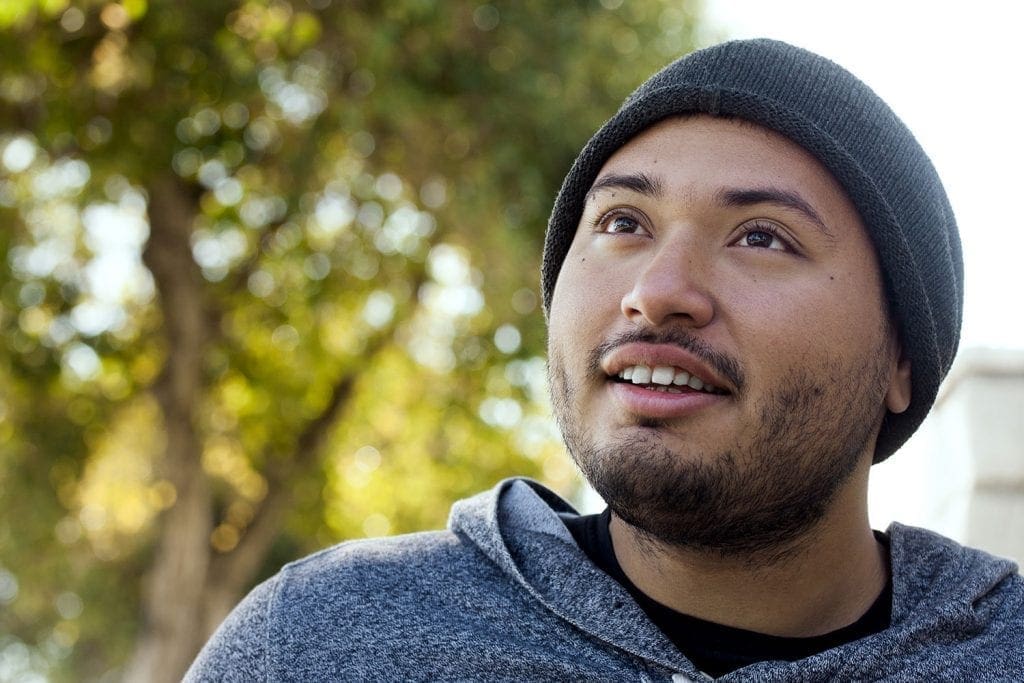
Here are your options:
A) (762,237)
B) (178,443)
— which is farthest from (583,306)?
(178,443)

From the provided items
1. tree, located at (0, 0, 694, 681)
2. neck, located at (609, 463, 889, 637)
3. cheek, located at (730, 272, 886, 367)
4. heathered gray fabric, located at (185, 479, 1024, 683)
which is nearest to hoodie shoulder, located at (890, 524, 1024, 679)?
heathered gray fabric, located at (185, 479, 1024, 683)

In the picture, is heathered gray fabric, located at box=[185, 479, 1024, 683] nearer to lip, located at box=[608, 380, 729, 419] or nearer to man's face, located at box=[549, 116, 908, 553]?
man's face, located at box=[549, 116, 908, 553]

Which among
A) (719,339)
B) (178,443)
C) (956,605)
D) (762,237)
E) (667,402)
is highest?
(762,237)

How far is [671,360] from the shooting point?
214 centimetres

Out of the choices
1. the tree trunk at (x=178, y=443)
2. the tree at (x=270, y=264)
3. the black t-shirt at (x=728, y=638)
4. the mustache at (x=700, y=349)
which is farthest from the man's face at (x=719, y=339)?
the tree trunk at (x=178, y=443)

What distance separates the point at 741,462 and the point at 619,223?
0.57 meters

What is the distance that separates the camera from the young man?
2176 millimetres

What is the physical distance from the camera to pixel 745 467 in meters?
2.17

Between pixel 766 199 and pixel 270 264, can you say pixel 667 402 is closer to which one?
pixel 766 199

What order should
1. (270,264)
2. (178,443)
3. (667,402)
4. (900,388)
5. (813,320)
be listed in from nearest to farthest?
(667,402) < (813,320) < (900,388) < (178,443) < (270,264)

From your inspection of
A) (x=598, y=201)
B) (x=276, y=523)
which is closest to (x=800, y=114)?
(x=598, y=201)

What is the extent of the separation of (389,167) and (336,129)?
0.78 meters

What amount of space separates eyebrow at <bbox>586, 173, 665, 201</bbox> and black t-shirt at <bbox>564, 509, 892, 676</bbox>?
771mm

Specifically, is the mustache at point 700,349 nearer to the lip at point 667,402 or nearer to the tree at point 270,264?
the lip at point 667,402
